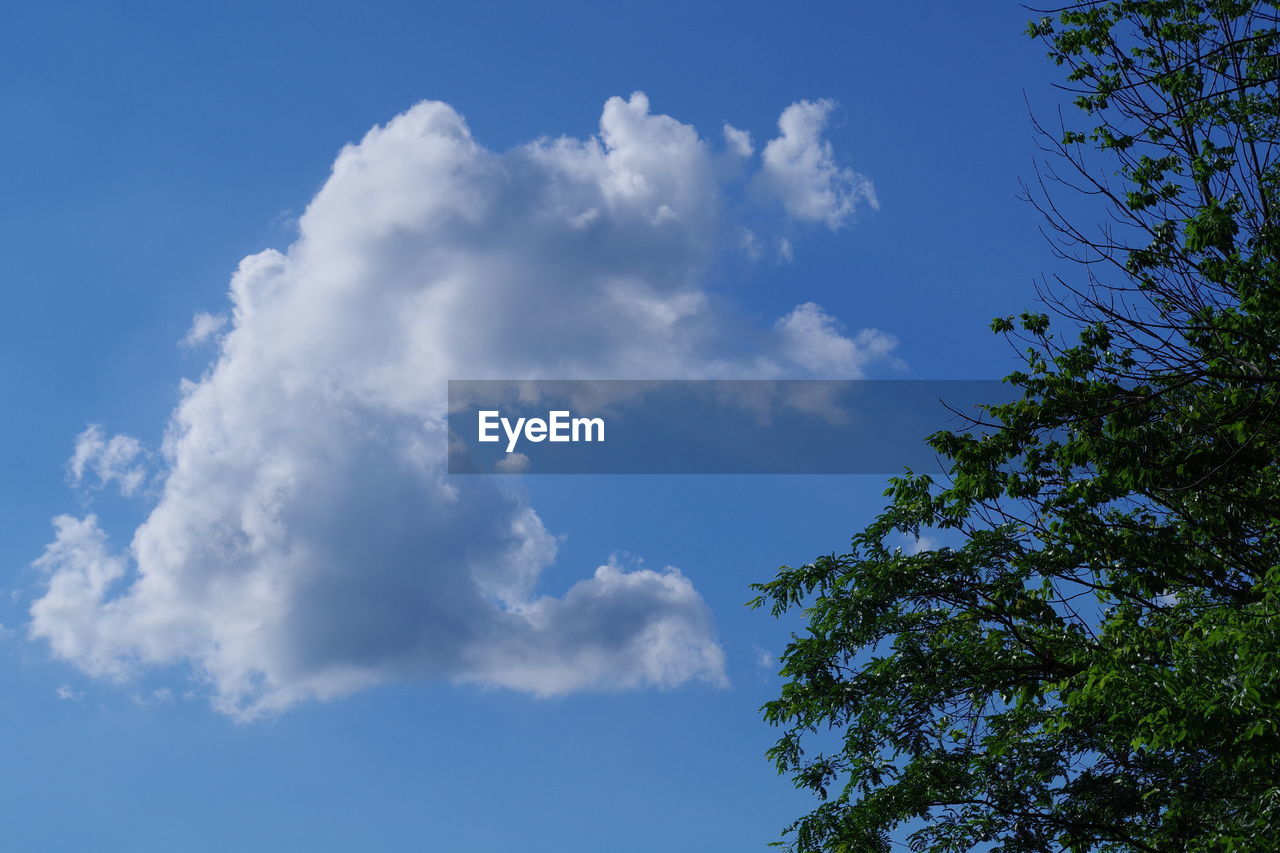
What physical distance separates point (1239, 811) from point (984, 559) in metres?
4.60

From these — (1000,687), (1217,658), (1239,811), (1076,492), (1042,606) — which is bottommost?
(1239,811)

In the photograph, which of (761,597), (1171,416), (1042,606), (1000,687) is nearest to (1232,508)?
(1171,416)

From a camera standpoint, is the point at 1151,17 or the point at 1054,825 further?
the point at 1151,17

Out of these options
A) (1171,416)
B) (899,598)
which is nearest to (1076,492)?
(1171,416)

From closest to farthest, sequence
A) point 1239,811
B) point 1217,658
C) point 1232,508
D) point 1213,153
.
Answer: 1. point 1217,658
2. point 1239,811
3. point 1232,508
4. point 1213,153

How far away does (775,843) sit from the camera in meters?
15.4

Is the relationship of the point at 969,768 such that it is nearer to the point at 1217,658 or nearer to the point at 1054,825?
the point at 1054,825

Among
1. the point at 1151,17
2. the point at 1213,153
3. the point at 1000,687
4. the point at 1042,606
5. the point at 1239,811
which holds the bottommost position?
the point at 1239,811

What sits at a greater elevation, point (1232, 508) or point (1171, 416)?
point (1171, 416)

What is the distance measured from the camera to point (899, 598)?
15867 millimetres

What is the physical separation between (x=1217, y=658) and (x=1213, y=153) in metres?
8.42

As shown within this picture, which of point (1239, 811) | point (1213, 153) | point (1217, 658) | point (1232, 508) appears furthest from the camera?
point (1213, 153)

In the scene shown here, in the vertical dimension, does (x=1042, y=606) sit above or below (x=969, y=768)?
above

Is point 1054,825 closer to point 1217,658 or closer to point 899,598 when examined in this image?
point 899,598
